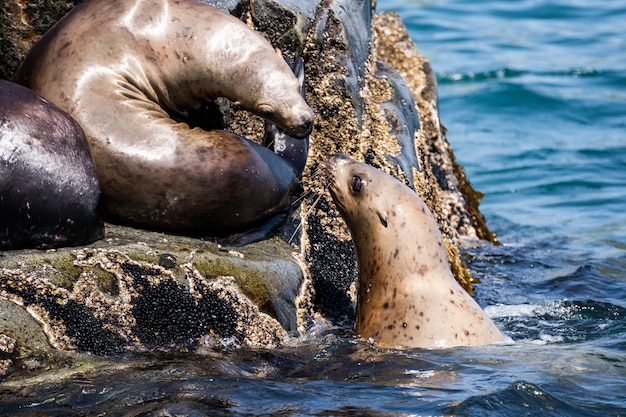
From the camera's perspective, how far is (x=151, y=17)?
588cm

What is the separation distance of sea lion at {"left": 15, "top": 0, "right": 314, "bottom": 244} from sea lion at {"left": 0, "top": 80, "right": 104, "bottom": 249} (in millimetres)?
276

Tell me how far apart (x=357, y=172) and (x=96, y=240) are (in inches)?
65.9

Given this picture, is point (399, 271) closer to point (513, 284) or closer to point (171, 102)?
point (171, 102)

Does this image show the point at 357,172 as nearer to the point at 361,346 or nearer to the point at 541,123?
the point at 361,346

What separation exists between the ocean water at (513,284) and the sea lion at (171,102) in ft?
3.08

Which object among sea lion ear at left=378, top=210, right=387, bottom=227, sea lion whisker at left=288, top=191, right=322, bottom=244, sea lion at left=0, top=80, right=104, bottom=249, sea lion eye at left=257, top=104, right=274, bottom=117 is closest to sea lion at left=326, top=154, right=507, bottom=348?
sea lion ear at left=378, top=210, right=387, bottom=227

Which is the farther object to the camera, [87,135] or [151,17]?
[151,17]

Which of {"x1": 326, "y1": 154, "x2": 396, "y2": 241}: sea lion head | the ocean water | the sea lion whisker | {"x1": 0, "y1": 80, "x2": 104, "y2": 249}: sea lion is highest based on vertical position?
{"x1": 0, "y1": 80, "x2": 104, "y2": 249}: sea lion

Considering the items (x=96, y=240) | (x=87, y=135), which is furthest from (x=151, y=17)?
(x=96, y=240)

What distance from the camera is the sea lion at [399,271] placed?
5.77 m

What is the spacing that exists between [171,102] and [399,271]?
159 cm

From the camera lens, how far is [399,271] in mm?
6008

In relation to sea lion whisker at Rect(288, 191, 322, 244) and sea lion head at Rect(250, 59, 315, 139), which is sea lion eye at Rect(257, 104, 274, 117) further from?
sea lion whisker at Rect(288, 191, 322, 244)

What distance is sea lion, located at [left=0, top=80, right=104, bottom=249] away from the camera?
494 cm
